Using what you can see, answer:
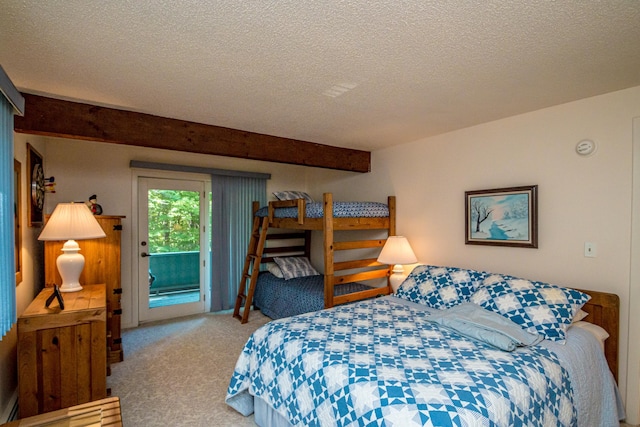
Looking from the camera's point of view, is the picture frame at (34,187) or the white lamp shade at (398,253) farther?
the white lamp shade at (398,253)

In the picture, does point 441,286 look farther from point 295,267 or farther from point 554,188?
point 295,267

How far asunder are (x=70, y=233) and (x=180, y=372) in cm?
146

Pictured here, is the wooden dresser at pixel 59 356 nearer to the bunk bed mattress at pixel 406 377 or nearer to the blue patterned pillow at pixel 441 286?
the bunk bed mattress at pixel 406 377

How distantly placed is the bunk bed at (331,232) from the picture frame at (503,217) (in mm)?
942

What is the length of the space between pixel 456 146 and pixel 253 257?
9.44 ft

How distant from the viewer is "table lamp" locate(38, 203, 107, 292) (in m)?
2.41

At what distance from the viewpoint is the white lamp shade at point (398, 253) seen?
3.21 metres

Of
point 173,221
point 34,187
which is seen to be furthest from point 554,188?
point 34,187

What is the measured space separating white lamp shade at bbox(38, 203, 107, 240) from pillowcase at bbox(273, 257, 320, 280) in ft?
7.65

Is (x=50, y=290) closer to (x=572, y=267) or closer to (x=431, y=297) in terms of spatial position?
(x=431, y=297)

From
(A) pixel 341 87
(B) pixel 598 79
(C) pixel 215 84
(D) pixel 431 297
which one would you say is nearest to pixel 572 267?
(D) pixel 431 297

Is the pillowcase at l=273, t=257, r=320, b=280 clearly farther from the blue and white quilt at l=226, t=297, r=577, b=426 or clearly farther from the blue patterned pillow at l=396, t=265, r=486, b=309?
the blue and white quilt at l=226, t=297, r=577, b=426

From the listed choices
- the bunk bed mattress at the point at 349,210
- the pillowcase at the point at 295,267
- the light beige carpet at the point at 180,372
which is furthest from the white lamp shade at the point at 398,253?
the light beige carpet at the point at 180,372

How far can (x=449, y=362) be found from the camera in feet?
5.34
